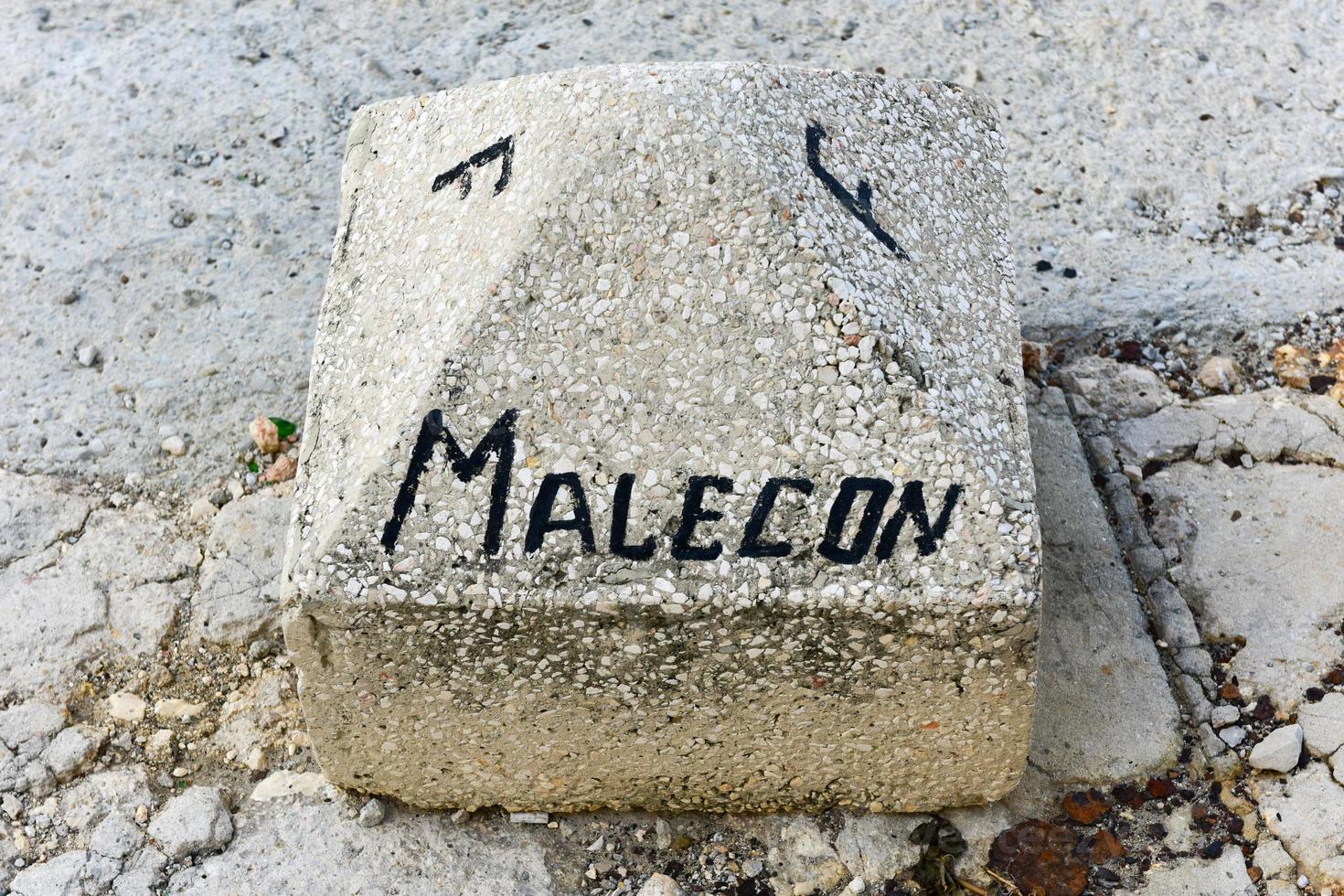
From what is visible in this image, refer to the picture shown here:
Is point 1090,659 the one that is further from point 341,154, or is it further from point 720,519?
point 341,154

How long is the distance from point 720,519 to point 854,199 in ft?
2.00

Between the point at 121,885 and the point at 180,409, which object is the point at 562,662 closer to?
the point at 121,885

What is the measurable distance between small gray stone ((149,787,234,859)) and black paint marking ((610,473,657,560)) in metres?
1.00

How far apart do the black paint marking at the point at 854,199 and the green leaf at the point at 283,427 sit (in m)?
1.48

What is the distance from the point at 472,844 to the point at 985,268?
4.51 feet

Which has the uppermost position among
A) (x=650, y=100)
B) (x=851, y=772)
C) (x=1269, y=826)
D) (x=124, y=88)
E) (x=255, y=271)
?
(x=650, y=100)

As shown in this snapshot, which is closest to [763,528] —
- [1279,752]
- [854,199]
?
[854,199]

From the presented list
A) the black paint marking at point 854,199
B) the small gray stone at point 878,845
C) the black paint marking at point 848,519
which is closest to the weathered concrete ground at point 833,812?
the small gray stone at point 878,845

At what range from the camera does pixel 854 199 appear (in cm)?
200

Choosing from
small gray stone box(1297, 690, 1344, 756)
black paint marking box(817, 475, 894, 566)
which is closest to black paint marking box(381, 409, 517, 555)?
black paint marking box(817, 475, 894, 566)

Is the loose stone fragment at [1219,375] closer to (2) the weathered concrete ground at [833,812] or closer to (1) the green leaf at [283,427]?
(2) the weathered concrete ground at [833,812]

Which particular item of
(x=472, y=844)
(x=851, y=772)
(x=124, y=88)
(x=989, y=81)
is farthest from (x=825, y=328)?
(x=124, y=88)

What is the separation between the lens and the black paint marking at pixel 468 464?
5.84 ft

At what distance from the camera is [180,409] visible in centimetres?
289
